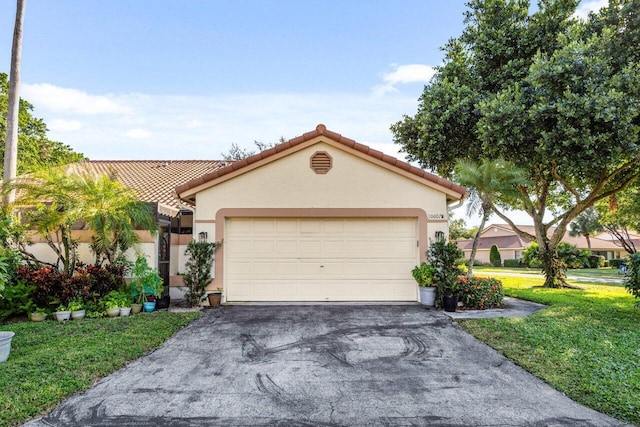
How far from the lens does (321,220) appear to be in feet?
32.1

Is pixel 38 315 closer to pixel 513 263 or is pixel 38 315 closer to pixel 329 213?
pixel 329 213

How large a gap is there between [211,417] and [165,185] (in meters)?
11.2

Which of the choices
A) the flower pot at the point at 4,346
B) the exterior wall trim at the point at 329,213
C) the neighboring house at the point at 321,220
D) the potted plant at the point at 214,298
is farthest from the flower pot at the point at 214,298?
the flower pot at the point at 4,346

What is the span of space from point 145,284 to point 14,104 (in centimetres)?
626

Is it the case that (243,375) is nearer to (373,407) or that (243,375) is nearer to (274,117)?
(373,407)

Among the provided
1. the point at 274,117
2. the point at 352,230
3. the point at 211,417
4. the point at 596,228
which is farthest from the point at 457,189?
the point at 596,228

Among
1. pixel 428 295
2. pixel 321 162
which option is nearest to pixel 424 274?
pixel 428 295

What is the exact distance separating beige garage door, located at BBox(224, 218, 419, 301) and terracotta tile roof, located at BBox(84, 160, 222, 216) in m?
3.12

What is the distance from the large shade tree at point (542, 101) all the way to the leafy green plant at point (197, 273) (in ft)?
28.8

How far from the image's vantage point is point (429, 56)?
15.0 metres

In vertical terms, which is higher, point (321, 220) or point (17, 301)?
point (321, 220)

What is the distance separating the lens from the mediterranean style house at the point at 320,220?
31.4 feet

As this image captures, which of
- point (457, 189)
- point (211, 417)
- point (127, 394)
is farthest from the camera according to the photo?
point (457, 189)

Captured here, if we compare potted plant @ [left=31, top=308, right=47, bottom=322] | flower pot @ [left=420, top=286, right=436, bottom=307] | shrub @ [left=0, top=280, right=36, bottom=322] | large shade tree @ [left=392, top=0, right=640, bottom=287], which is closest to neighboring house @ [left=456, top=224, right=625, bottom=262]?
large shade tree @ [left=392, top=0, right=640, bottom=287]
